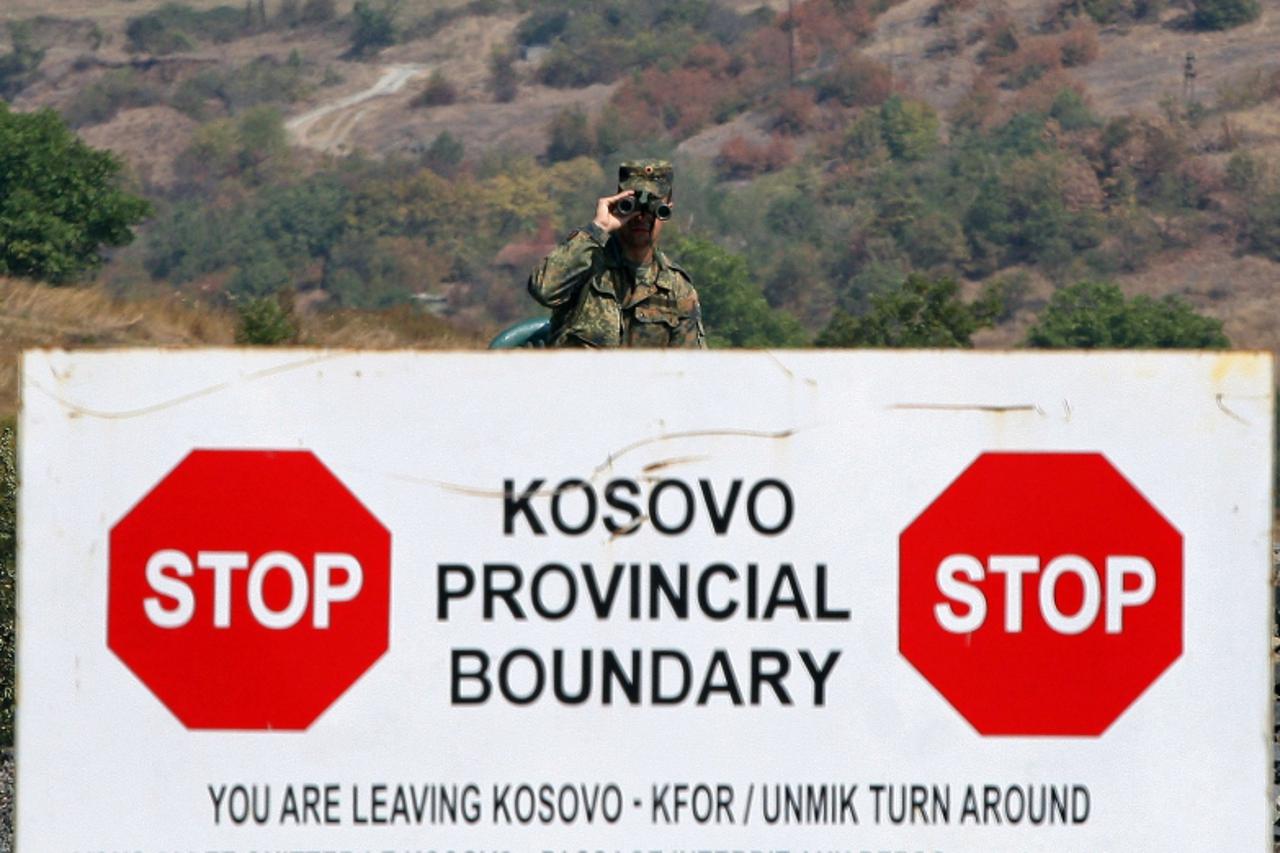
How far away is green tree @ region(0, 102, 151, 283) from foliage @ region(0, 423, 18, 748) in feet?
98.5

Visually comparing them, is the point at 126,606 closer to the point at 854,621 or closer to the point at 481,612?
the point at 481,612

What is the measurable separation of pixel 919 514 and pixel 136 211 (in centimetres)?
4210

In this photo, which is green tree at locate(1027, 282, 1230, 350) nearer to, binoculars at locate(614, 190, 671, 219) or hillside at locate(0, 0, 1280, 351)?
hillside at locate(0, 0, 1280, 351)

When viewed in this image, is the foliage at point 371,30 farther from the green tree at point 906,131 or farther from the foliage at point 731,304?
the foliage at point 731,304

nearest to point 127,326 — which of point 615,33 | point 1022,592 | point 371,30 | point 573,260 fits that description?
point 573,260

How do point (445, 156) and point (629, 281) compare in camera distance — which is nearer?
point (629, 281)

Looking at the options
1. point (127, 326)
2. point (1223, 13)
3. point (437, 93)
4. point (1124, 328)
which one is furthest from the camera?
point (437, 93)

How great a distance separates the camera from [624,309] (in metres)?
5.93

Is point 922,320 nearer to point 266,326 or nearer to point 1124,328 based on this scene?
point 266,326

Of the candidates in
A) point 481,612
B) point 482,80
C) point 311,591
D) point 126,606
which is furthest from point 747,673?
point 482,80

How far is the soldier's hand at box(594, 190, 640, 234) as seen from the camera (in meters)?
5.48

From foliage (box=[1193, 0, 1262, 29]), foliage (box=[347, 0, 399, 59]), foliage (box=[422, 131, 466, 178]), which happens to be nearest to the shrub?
foliage (box=[422, 131, 466, 178])

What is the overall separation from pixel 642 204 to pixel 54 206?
3926 centimetres

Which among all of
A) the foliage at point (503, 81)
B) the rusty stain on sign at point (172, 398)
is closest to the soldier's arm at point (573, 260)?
the rusty stain on sign at point (172, 398)
